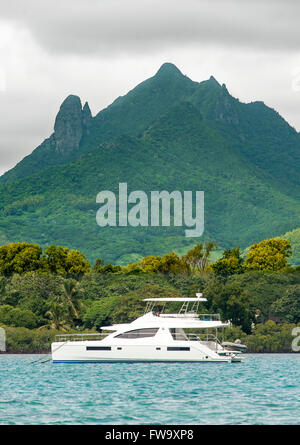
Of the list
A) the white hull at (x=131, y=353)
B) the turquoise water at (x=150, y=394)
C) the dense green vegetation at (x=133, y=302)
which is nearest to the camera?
the turquoise water at (x=150, y=394)

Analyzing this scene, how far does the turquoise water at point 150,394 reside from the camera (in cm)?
3170

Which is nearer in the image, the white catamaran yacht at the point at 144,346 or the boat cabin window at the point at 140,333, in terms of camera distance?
the white catamaran yacht at the point at 144,346

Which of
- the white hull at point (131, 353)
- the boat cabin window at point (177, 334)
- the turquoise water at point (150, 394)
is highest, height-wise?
the boat cabin window at point (177, 334)

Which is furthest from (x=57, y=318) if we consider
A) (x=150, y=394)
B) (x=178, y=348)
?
(x=150, y=394)

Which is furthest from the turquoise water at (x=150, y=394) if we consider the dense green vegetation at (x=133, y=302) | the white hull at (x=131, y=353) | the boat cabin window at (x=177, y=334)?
the dense green vegetation at (x=133, y=302)

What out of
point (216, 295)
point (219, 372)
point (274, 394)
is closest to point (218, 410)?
point (274, 394)

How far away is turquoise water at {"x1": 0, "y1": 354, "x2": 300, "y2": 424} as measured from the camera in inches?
1248

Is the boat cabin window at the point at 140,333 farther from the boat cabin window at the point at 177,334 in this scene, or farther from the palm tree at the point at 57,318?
the palm tree at the point at 57,318

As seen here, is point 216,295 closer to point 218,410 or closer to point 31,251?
point 31,251

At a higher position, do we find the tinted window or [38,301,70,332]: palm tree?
[38,301,70,332]: palm tree

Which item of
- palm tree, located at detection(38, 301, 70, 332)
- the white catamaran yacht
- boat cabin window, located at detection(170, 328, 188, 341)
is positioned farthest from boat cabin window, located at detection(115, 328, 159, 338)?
palm tree, located at detection(38, 301, 70, 332)

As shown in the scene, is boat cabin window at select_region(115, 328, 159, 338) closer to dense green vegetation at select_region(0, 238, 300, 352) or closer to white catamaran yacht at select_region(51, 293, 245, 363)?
white catamaran yacht at select_region(51, 293, 245, 363)

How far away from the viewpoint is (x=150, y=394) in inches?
1551
